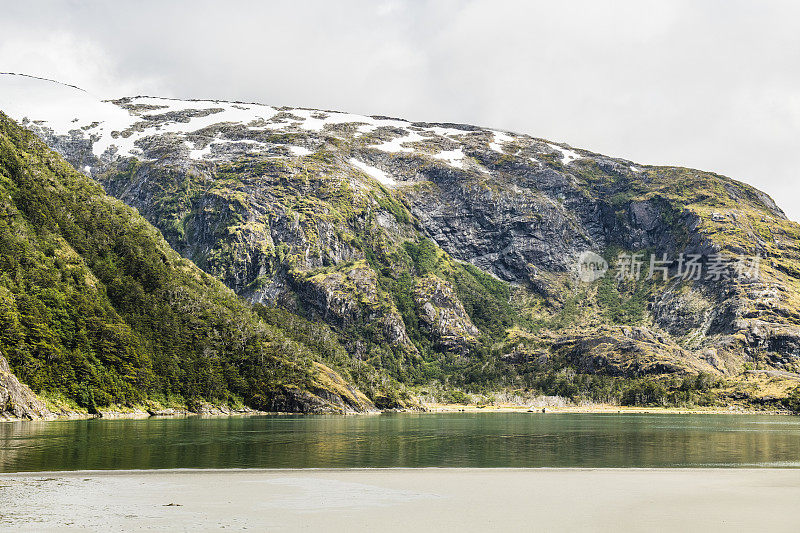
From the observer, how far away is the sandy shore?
97.7 ft

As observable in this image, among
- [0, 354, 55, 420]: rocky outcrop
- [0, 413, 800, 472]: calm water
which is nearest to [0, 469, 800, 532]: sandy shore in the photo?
[0, 413, 800, 472]: calm water

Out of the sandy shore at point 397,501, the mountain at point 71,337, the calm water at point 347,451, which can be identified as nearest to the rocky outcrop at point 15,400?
the mountain at point 71,337

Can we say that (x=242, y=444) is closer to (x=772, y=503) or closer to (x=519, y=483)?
(x=519, y=483)

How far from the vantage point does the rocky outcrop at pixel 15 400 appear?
116625 millimetres

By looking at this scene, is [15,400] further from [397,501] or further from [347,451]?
[397,501]

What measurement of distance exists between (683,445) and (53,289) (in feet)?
493

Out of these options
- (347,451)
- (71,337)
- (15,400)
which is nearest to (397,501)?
(347,451)

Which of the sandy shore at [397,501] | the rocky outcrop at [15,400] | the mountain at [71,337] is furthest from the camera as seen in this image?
the mountain at [71,337]

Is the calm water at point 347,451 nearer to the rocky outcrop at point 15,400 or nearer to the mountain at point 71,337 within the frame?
the rocky outcrop at point 15,400

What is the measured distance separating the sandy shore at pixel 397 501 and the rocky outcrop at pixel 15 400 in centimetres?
8480

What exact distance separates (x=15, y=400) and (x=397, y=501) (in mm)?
110306

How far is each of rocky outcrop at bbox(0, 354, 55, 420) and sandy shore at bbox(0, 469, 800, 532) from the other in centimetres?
8480

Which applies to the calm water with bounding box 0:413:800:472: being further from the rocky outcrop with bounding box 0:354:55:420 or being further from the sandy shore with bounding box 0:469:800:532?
the rocky outcrop with bounding box 0:354:55:420

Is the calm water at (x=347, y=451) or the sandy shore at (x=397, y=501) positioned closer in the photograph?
the sandy shore at (x=397, y=501)
